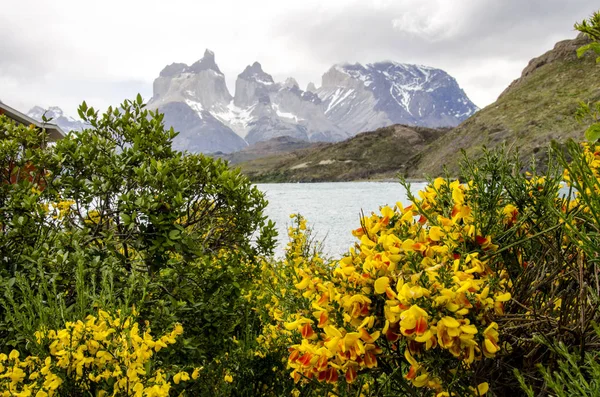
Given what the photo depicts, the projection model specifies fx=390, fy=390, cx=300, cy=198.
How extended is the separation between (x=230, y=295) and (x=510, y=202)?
2.58 meters

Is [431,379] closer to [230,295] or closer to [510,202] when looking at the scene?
[510,202]

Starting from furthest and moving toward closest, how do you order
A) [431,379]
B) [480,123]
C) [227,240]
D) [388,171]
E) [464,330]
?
1. [388,171]
2. [480,123]
3. [227,240]
4. [431,379]
5. [464,330]

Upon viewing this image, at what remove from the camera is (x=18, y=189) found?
125 inches

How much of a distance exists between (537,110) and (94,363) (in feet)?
214

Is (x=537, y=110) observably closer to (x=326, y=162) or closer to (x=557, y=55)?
(x=557, y=55)

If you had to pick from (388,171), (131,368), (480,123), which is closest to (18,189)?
(131,368)

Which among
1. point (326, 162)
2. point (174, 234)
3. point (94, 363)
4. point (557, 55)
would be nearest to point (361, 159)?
point (326, 162)

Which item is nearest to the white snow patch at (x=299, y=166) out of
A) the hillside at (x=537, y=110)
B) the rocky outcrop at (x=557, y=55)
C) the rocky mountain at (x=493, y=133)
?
the rocky mountain at (x=493, y=133)

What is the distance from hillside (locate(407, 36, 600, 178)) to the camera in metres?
47.2

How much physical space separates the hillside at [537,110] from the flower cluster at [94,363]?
4330 centimetres

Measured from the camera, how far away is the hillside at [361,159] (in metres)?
104

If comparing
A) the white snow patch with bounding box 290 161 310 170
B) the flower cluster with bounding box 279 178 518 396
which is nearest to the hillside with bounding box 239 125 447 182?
the white snow patch with bounding box 290 161 310 170

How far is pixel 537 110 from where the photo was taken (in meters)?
55.4

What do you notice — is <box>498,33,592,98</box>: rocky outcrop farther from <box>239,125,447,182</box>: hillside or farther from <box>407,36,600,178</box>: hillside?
<box>239,125,447,182</box>: hillside
